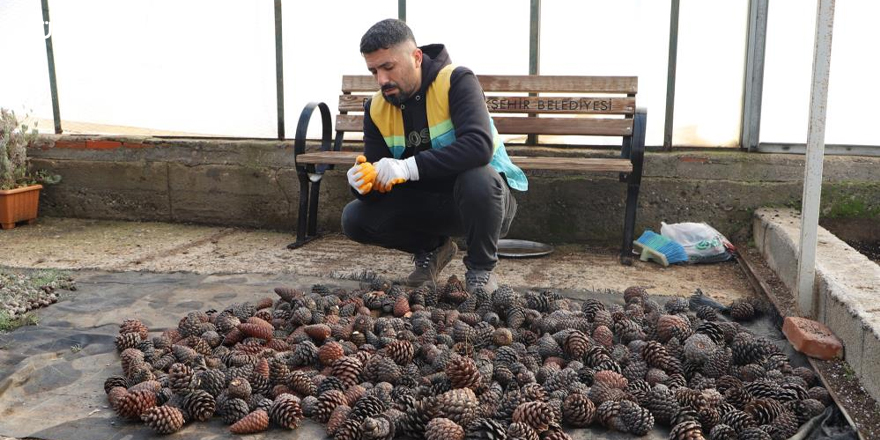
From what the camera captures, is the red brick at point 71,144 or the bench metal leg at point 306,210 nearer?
the bench metal leg at point 306,210

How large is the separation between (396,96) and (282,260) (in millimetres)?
1342

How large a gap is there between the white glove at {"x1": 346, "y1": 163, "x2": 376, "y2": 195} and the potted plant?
2.99 metres

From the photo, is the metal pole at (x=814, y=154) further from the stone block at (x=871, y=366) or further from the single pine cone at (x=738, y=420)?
the single pine cone at (x=738, y=420)

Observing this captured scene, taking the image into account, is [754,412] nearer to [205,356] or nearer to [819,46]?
[819,46]

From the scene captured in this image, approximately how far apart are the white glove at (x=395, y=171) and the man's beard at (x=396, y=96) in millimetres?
296

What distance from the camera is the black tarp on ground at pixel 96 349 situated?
7.28 feet

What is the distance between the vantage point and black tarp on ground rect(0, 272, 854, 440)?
222 centimetres

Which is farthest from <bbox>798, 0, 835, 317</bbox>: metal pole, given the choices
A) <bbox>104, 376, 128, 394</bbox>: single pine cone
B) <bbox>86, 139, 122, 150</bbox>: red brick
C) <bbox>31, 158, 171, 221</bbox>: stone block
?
<bbox>86, 139, 122, 150</bbox>: red brick

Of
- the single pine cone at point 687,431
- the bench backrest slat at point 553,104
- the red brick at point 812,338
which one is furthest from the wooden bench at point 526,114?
the single pine cone at point 687,431

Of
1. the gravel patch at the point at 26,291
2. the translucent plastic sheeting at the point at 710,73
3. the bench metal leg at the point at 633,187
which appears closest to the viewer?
the gravel patch at the point at 26,291

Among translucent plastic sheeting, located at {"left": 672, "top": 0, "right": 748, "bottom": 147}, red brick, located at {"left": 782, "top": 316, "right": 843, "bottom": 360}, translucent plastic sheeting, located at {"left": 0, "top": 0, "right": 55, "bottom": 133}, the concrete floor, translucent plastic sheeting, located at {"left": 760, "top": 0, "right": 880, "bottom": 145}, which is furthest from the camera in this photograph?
translucent plastic sheeting, located at {"left": 0, "top": 0, "right": 55, "bottom": 133}

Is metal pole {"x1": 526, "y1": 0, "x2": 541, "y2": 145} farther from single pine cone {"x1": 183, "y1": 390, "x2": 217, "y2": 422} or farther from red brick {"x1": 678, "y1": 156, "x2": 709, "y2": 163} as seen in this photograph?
single pine cone {"x1": 183, "y1": 390, "x2": 217, "y2": 422}

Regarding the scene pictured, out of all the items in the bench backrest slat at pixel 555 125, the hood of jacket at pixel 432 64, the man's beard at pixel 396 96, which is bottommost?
the bench backrest slat at pixel 555 125

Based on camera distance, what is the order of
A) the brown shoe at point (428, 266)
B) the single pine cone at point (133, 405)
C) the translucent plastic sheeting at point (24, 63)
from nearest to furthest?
the single pine cone at point (133, 405), the brown shoe at point (428, 266), the translucent plastic sheeting at point (24, 63)
